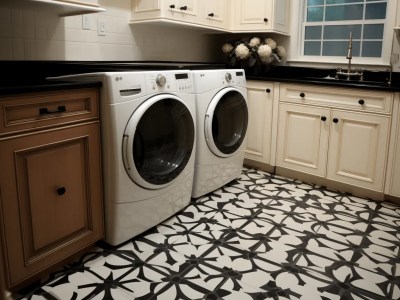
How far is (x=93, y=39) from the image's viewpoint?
2.54 metres

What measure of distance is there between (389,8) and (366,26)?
235 mm

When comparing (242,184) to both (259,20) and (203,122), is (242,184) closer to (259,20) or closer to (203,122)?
(203,122)

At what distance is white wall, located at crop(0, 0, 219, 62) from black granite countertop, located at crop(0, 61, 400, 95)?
0.09m

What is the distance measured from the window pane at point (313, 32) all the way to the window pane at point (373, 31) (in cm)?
40

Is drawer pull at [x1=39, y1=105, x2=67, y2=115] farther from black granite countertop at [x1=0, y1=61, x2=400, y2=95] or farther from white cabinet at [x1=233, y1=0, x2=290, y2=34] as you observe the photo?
white cabinet at [x1=233, y1=0, x2=290, y2=34]

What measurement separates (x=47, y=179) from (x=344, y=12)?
Result: 2.84 metres

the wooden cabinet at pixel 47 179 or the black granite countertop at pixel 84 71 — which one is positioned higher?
the black granite countertop at pixel 84 71

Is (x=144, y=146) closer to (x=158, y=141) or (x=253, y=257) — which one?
(x=158, y=141)

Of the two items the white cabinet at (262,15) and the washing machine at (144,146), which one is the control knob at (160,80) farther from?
the white cabinet at (262,15)

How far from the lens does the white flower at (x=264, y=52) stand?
3059 mm

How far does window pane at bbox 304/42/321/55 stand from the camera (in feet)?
11.0

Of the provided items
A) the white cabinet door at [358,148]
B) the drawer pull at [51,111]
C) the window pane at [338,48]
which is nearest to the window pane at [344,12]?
the window pane at [338,48]

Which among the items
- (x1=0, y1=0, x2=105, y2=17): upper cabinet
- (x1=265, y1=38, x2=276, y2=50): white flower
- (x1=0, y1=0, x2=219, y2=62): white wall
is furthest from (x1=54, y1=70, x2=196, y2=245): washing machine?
(x1=265, y1=38, x2=276, y2=50): white flower

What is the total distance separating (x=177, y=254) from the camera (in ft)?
6.17
